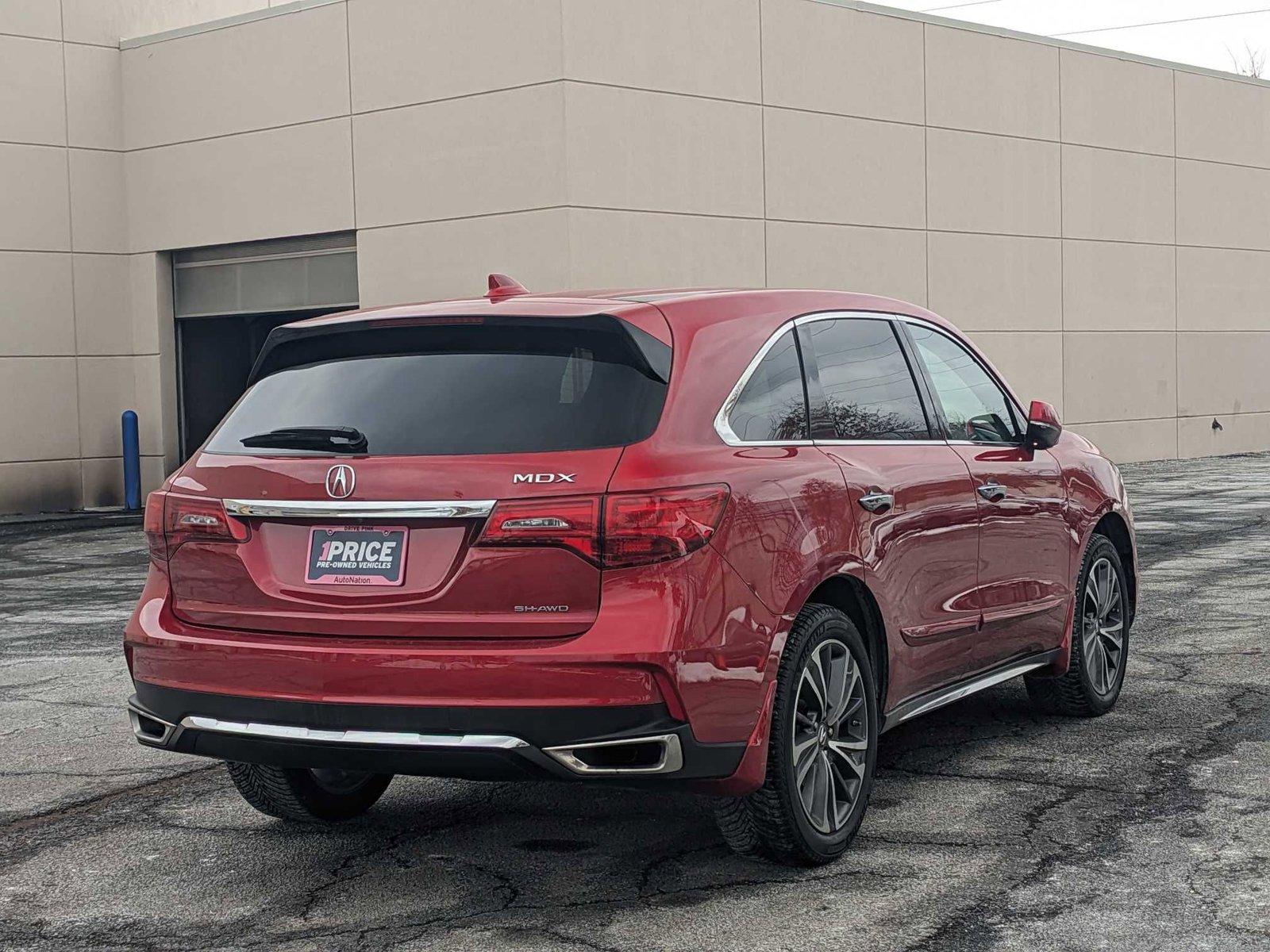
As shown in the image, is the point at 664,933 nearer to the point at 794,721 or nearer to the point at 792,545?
the point at 794,721

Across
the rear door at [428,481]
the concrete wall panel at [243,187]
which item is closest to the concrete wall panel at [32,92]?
the concrete wall panel at [243,187]

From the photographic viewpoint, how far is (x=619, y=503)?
14.6 ft

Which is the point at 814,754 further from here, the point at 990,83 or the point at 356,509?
the point at 990,83

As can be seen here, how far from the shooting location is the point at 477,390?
4.77 meters

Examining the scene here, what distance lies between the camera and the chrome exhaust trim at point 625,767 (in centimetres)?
443

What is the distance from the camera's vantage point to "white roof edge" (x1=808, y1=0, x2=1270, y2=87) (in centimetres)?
2136

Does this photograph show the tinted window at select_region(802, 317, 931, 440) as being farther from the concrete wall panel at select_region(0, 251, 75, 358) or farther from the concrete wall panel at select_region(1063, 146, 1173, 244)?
the concrete wall panel at select_region(1063, 146, 1173, 244)

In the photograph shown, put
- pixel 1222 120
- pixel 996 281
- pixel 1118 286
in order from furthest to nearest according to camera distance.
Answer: pixel 1222 120 < pixel 1118 286 < pixel 996 281

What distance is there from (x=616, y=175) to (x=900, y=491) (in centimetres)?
1317

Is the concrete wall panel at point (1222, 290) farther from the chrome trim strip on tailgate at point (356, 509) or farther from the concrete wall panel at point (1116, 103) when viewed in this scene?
the chrome trim strip on tailgate at point (356, 509)

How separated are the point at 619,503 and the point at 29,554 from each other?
12567 mm

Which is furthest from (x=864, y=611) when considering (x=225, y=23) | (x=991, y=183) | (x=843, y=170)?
(x=991, y=183)

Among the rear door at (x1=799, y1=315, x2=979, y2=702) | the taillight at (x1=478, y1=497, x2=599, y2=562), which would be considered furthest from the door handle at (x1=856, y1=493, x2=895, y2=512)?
the taillight at (x1=478, y1=497, x2=599, y2=562)

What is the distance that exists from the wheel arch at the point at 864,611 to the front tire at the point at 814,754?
0.08m
